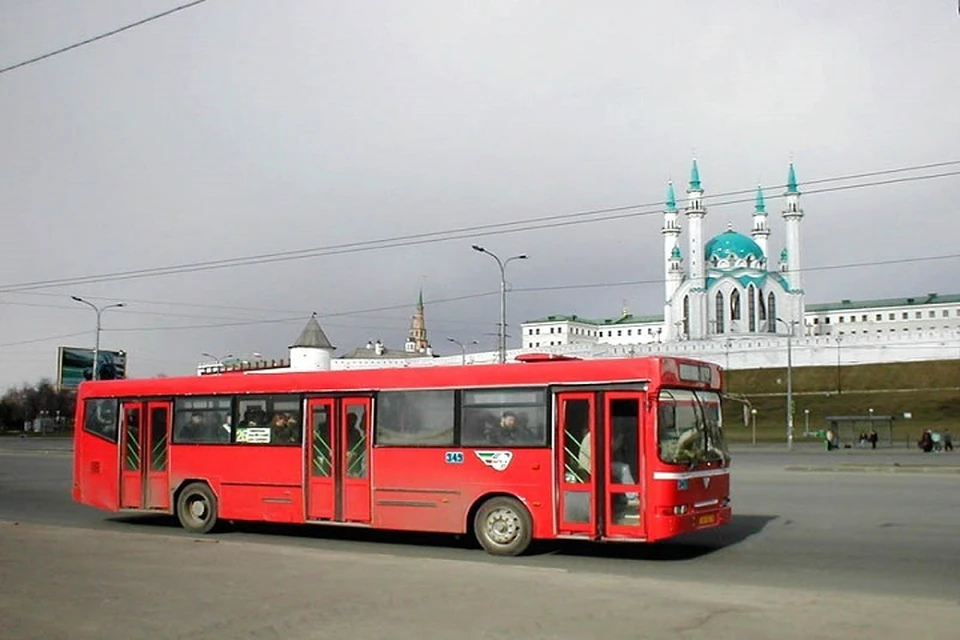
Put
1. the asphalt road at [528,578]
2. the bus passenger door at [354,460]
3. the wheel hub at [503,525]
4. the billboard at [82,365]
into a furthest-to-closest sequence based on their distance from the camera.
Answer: the billboard at [82,365], the bus passenger door at [354,460], the wheel hub at [503,525], the asphalt road at [528,578]

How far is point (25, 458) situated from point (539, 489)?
41.1 m

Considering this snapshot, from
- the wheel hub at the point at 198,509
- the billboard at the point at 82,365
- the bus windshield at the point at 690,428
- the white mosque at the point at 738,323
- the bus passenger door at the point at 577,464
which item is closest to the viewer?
the bus windshield at the point at 690,428

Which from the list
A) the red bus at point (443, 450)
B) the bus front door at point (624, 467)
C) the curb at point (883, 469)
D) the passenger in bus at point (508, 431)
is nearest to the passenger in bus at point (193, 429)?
the red bus at point (443, 450)

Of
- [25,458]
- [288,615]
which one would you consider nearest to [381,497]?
[288,615]

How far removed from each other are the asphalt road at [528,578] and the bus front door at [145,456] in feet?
2.06

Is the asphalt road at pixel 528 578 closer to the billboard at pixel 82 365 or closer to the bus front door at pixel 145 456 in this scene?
the bus front door at pixel 145 456

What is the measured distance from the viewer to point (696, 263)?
135500 millimetres

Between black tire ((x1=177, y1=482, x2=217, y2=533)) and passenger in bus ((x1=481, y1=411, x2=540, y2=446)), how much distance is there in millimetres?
5628

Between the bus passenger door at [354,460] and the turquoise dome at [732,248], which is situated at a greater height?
the turquoise dome at [732,248]

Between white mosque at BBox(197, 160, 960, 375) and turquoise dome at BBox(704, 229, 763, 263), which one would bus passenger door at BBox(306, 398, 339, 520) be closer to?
white mosque at BBox(197, 160, 960, 375)

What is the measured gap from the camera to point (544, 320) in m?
171

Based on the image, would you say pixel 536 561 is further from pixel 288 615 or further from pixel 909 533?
pixel 909 533

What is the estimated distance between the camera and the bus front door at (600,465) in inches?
519

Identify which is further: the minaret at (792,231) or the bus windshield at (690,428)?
the minaret at (792,231)
